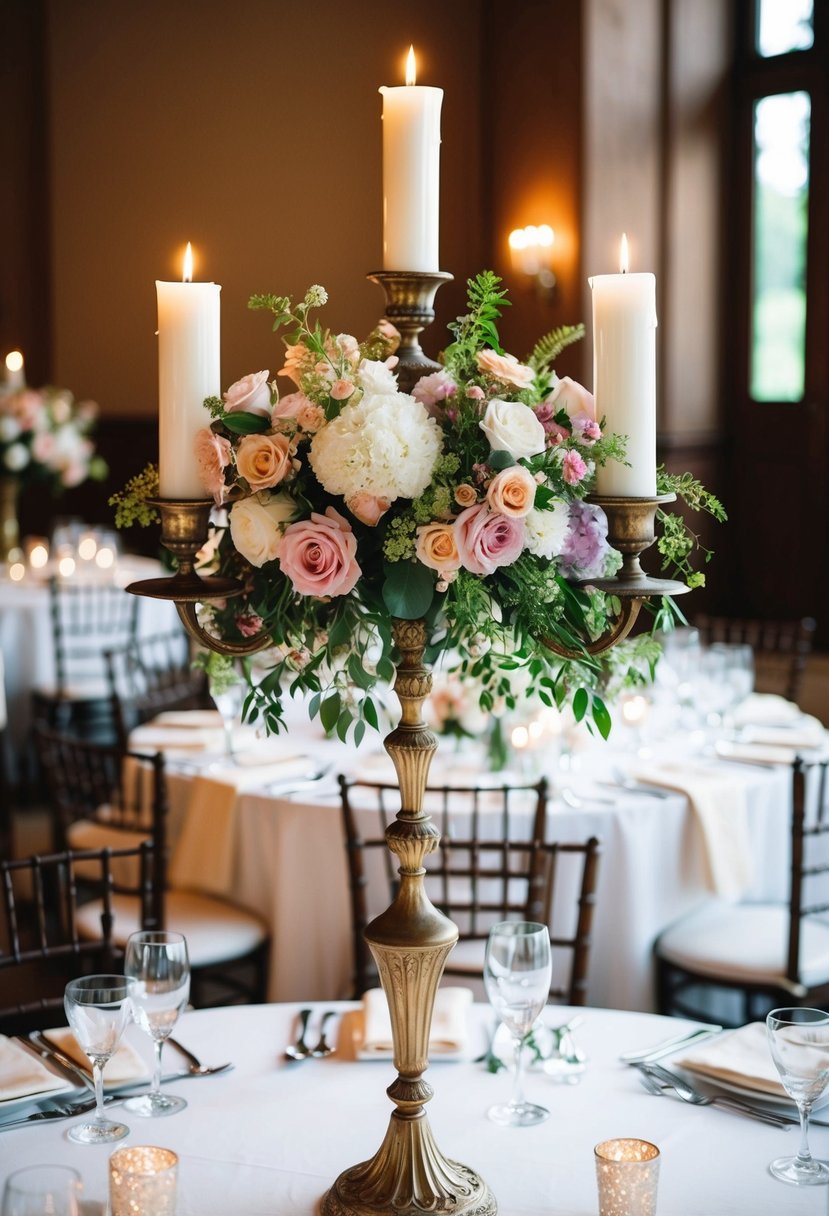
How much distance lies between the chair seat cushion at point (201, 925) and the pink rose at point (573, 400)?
7.18 ft

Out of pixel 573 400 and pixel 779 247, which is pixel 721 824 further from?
pixel 779 247

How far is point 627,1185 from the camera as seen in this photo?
53.2 inches

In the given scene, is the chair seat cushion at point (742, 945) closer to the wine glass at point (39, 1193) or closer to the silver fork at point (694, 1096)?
the silver fork at point (694, 1096)

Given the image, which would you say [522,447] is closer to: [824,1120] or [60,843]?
[824,1120]

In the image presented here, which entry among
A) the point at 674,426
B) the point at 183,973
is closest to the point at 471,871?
the point at 183,973

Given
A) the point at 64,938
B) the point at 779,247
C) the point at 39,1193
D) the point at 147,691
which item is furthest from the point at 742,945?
the point at 779,247

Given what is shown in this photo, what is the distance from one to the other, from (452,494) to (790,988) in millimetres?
2270

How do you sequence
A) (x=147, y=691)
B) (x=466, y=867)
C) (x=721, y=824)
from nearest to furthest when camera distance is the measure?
(x=466, y=867) < (x=721, y=824) < (x=147, y=691)

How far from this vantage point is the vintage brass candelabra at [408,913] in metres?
1.44

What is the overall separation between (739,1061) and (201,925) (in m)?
1.93

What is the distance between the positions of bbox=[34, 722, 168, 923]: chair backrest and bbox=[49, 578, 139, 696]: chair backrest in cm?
205

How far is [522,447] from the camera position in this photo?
1359 mm

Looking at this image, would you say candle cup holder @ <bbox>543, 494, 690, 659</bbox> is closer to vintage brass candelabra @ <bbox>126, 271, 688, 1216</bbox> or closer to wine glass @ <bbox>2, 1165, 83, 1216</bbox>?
vintage brass candelabra @ <bbox>126, 271, 688, 1216</bbox>

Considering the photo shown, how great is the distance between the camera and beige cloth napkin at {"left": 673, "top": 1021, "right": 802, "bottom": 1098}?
173 cm
